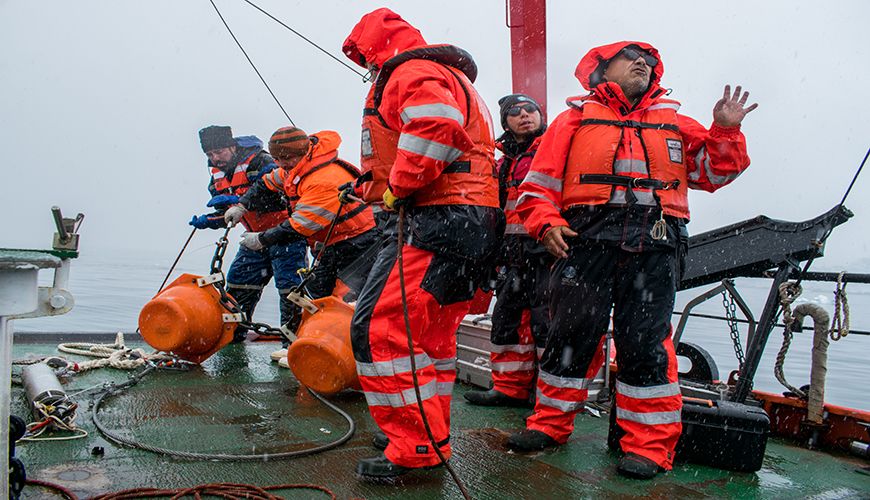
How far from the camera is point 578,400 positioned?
2.95m

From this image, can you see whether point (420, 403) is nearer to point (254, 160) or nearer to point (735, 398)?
point (735, 398)

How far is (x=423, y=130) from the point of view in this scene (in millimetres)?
2293

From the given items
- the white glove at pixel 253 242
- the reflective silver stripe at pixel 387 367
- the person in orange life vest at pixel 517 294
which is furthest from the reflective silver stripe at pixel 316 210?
the reflective silver stripe at pixel 387 367

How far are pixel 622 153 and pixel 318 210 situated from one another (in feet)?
6.98

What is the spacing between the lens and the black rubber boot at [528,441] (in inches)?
112

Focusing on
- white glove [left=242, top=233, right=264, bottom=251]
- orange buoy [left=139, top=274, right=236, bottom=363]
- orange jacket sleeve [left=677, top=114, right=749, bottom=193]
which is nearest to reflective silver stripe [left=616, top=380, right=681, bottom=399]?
orange jacket sleeve [left=677, top=114, right=749, bottom=193]

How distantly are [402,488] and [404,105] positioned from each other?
4.65ft

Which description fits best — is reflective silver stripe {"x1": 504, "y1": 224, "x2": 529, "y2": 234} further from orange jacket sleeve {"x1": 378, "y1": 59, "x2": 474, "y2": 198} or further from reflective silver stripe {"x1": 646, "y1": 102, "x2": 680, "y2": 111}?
orange jacket sleeve {"x1": 378, "y1": 59, "x2": 474, "y2": 198}

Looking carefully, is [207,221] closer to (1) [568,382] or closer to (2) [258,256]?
(2) [258,256]

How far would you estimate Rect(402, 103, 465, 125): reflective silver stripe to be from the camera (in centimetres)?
231

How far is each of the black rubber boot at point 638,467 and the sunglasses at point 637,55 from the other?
1.74 meters

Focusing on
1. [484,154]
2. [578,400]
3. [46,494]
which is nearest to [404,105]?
[484,154]

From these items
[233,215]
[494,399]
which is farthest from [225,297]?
[494,399]

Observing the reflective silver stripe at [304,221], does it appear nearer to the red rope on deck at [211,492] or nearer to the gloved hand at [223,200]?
the gloved hand at [223,200]
